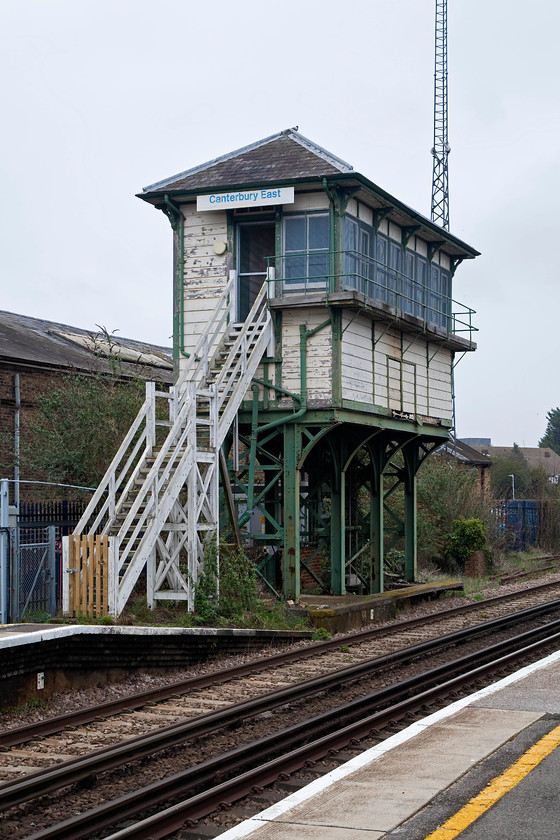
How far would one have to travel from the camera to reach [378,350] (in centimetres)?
2056

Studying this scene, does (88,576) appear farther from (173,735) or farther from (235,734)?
(173,735)

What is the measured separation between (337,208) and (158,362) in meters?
14.6

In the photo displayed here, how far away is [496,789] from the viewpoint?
667cm

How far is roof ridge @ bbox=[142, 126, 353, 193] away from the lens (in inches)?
742

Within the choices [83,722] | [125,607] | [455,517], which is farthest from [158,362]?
[83,722]

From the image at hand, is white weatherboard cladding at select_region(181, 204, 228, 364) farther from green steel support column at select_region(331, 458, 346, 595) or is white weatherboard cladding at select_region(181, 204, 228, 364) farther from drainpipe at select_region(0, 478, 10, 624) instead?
drainpipe at select_region(0, 478, 10, 624)

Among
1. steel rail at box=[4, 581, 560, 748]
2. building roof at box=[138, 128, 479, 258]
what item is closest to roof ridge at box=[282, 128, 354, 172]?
building roof at box=[138, 128, 479, 258]

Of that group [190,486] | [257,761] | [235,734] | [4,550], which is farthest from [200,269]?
[257,761]

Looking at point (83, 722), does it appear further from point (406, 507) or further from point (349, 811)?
point (406, 507)

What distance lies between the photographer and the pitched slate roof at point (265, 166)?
737 inches

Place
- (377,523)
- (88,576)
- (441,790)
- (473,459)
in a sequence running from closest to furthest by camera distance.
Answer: (441,790)
(88,576)
(377,523)
(473,459)

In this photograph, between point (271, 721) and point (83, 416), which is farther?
point (83, 416)

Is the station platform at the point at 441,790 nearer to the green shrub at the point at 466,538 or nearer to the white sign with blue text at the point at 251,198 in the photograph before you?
the white sign with blue text at the point at 251,198

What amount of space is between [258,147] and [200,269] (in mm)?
2862
